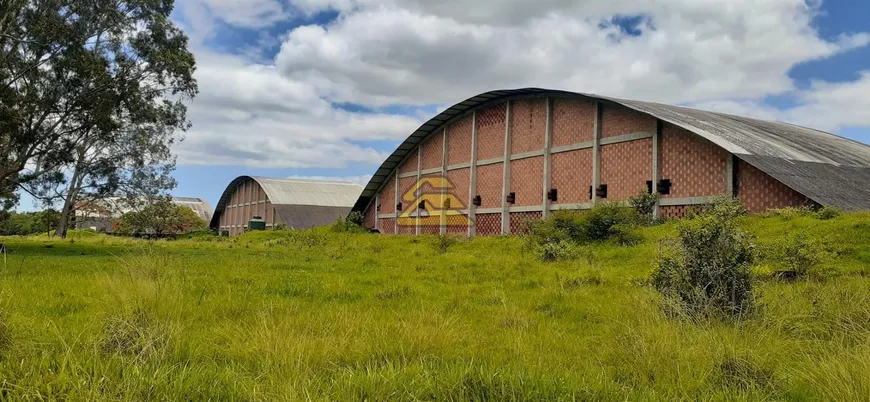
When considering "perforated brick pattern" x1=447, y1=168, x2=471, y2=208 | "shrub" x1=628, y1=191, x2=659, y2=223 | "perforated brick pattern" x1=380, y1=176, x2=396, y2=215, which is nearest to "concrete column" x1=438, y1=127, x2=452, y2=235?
"perforated brick pattern" x1=447, y1=168, x2=471, y2=208

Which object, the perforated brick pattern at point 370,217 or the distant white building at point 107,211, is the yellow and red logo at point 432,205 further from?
the distant white building at point 107,211

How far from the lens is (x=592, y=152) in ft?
82.1

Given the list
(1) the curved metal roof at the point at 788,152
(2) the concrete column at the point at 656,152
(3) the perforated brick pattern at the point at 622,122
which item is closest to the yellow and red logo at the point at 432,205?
(1) the curved metal roof at the point at 788,152

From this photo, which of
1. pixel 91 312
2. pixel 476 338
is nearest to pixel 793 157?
pixel 476 338

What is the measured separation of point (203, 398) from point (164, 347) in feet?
3.77

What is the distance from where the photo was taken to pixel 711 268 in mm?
6707

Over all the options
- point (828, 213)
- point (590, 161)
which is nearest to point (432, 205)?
point (590, 161)

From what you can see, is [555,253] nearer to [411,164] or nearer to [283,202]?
[411,164]

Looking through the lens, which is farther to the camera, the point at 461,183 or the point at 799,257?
the point at 461,183

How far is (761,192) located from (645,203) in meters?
A: 4.04

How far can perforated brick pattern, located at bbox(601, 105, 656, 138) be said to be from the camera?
23.0m

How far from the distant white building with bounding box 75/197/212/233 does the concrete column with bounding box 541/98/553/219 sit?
3006 centimetres

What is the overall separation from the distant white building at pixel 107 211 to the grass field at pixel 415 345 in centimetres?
3738

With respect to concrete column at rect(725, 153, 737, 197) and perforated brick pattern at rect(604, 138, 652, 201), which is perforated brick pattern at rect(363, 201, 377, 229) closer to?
perforated brick pattern at rect(604, 138, 652, 201)
